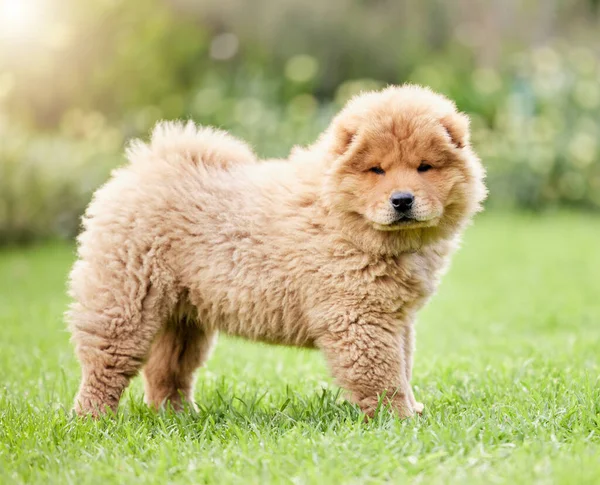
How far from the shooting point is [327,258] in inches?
145

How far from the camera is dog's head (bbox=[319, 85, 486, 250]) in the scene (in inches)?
137

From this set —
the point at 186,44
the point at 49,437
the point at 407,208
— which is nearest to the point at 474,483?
the point at 407,208

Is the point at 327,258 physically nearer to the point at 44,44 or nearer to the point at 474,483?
the point at 474,483

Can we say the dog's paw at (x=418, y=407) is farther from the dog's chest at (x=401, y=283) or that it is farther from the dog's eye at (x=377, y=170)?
the dog's eye at (x=377, y=170)

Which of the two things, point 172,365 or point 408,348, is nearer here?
point 408,348

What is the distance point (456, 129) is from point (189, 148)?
1.39 m

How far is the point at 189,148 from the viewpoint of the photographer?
4195mm

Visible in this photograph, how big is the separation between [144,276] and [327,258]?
886mm

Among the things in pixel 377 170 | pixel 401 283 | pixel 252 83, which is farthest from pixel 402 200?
pixel 252 83

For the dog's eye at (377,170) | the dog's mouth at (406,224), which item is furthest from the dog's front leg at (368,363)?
the dog's eye at (377,170)

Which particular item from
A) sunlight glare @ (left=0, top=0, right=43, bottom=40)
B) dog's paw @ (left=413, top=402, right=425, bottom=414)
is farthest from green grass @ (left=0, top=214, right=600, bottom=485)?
sunlight glare @ (left=0, top=0, right=43, bottom=40)

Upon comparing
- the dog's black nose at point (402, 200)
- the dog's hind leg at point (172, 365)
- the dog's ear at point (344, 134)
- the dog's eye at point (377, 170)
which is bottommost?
the dog's hind leg at point (172, 365)

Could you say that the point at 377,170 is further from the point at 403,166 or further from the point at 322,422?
the point at 322,422

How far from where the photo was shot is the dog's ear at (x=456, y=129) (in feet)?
12.0
